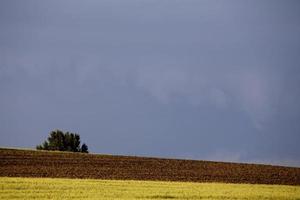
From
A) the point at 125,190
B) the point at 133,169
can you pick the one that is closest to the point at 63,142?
the point at 133,169

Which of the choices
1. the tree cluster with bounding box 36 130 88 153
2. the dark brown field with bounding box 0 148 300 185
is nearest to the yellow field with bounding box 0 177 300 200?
the dark brown field with bounding box 0 148 300 185

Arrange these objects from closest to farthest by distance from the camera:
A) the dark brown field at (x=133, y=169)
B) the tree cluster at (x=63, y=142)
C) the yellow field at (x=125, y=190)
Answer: the yellow field at (x=125, y=190) → the dark brown field at (x=133, y=169) → the tree cluster at (x=63, y=142)

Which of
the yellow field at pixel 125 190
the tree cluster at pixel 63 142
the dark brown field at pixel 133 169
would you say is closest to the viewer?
the yellow field at pixel 125 190

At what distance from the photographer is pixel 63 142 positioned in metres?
74.7

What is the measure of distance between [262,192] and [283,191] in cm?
223

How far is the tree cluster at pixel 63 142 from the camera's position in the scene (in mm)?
74438

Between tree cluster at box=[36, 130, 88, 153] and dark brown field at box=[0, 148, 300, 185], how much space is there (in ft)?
48.6

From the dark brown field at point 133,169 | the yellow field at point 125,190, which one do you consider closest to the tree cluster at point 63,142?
the dark brown field at point 133,169

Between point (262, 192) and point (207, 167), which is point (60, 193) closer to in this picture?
point (262, 192)

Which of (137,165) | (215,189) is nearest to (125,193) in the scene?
(215,189)

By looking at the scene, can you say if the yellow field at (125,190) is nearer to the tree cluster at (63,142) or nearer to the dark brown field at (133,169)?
the dark brown field at (133,169)

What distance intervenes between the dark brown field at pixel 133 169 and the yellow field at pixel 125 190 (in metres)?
4.88

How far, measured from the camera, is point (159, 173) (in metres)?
47.2

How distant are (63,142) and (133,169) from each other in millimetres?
26550
